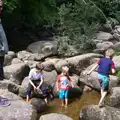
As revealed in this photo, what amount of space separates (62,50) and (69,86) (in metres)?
4.00

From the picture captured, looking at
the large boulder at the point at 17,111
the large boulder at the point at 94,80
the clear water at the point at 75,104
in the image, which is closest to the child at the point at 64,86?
the clear water at the point at 75,104

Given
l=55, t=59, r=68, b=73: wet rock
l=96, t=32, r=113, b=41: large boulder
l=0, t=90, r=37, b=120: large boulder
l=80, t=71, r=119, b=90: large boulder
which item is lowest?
l=96, t=32, r=113, b=41: large boulder

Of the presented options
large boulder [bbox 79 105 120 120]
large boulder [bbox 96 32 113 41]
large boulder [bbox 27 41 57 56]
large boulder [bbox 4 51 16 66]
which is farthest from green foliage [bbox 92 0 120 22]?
large boulder [bbox 79 105 120 120]

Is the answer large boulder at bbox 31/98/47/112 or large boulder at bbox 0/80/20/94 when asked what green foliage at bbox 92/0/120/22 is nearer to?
large boulder at bbox 0/80/20/94

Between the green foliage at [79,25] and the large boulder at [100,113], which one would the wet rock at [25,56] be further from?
the large boulder at [100,113]

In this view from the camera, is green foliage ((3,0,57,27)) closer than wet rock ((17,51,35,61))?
No

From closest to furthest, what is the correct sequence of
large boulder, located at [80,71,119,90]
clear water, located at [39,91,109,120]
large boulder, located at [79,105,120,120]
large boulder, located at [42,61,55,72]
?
large boulder, located at [79,105,120,120]
clear water, located at [39,91,109,120]
large boulder, located at [80,71,119,90]
large boulder, located at [42,61,55,72]

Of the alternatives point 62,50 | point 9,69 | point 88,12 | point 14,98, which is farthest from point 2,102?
point 88,12

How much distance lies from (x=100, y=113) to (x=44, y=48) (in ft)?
21.4

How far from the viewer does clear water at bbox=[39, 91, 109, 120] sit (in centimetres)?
916

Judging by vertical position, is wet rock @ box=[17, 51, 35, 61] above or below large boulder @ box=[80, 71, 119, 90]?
below

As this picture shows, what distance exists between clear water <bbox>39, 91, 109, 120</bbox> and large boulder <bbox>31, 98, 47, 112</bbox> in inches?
5.4

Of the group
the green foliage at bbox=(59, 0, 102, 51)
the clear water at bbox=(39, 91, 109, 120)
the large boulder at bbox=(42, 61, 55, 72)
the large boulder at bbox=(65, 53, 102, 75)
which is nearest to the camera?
the clear water at bbox=(39, 91, 109, 120)

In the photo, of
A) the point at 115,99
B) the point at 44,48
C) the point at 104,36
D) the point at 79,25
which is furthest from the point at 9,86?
the point at 104,36
